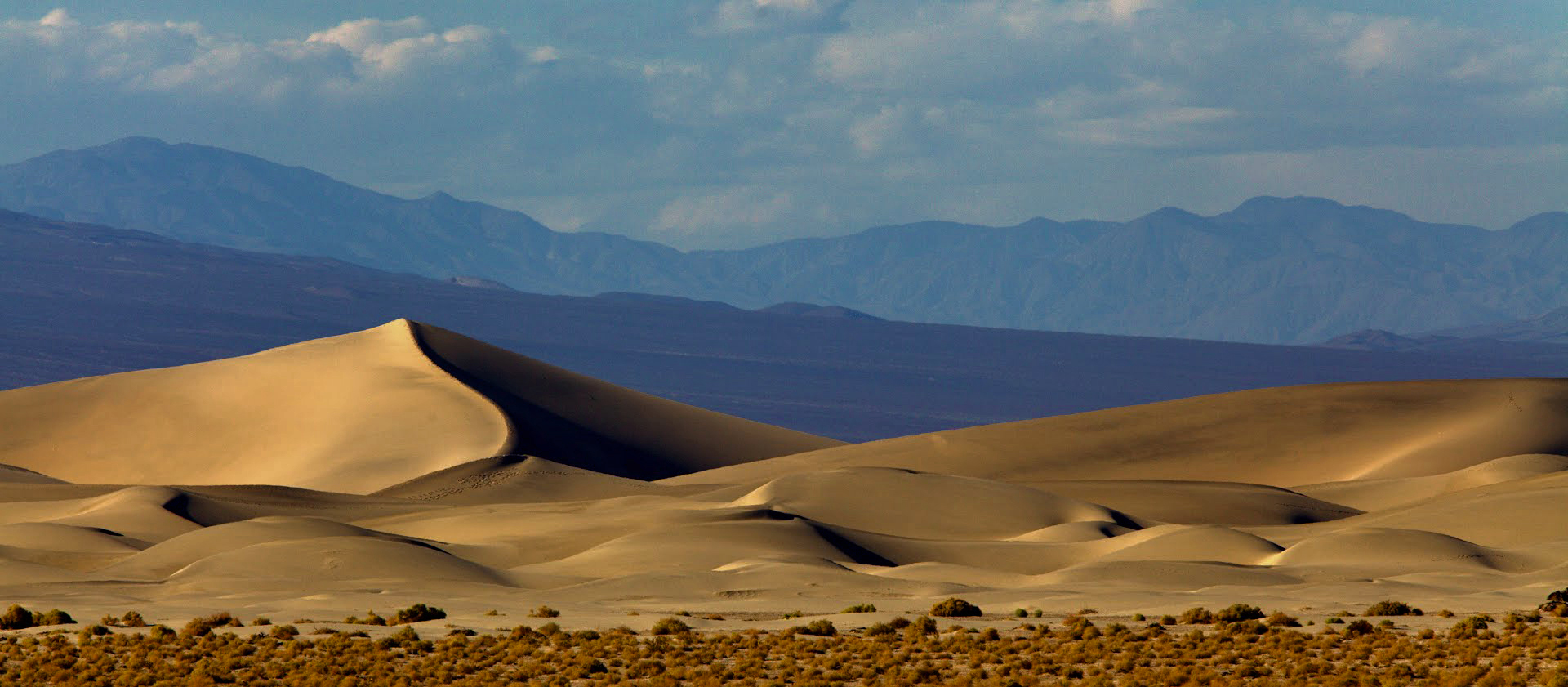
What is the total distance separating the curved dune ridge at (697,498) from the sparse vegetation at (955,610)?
2.96m

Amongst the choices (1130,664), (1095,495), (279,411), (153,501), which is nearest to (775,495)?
(1095,495)

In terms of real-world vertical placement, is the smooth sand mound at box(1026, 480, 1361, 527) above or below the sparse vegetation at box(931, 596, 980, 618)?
above

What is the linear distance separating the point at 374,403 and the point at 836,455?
32.6 m

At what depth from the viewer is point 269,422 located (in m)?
132

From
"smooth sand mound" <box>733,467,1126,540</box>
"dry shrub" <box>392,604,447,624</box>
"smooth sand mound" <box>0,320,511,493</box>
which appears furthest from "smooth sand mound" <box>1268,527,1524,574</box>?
"smooth sand mound" <box>0,320,511,493</box>

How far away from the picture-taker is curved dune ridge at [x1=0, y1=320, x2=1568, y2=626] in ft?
162

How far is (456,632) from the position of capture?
117 ft

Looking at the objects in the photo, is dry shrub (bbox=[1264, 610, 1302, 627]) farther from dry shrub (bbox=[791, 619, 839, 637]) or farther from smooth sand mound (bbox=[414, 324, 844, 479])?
smooth sand mound (bbox=[414, 324, 844, 479])

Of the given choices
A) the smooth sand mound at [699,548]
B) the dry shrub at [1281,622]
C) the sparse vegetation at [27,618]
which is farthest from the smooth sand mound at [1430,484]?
the sparse vegetation at [27,618]

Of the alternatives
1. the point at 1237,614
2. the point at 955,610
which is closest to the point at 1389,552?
the point at 1237,614

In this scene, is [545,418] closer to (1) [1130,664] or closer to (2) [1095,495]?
(2) [1095,495]

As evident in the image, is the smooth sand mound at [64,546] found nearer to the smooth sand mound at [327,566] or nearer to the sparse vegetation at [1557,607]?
the smooth sand mound at [327,566]

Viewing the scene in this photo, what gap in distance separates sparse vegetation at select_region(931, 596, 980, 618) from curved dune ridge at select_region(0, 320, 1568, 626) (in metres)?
2.96

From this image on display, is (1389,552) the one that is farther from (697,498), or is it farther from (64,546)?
(64,546)
